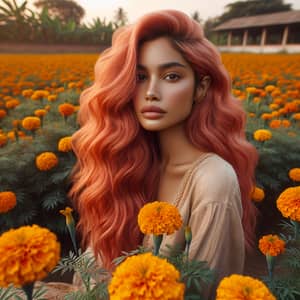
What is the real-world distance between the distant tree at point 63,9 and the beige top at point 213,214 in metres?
1.52

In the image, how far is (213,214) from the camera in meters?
0.72

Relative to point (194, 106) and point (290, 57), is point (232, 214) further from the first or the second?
point (290, 57)

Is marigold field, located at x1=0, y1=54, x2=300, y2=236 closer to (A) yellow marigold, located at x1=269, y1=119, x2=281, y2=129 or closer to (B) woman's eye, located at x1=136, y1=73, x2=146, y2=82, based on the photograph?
(A) yellow marigold, located at x1=269, y1=119, x2=281, y2=129

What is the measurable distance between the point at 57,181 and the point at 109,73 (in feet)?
2.61

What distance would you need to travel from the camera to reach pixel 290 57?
271 cm

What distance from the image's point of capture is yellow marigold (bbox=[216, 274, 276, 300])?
382 mm

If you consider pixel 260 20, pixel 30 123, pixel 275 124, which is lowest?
pixel 275 124

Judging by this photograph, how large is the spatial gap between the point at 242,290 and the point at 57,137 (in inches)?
55.7

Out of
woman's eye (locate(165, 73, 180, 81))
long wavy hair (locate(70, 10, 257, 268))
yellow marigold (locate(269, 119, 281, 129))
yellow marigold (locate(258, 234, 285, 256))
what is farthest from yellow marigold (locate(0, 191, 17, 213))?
yellow marigold (locate(269, 119, 281, 129))

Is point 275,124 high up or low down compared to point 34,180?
up

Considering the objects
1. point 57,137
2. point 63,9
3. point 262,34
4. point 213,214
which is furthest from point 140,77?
point 262,34

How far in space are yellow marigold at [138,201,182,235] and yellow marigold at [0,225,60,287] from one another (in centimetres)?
16

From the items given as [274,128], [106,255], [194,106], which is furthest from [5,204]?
[274,128]

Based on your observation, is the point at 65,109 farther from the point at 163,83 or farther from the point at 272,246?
the point at 272,246
